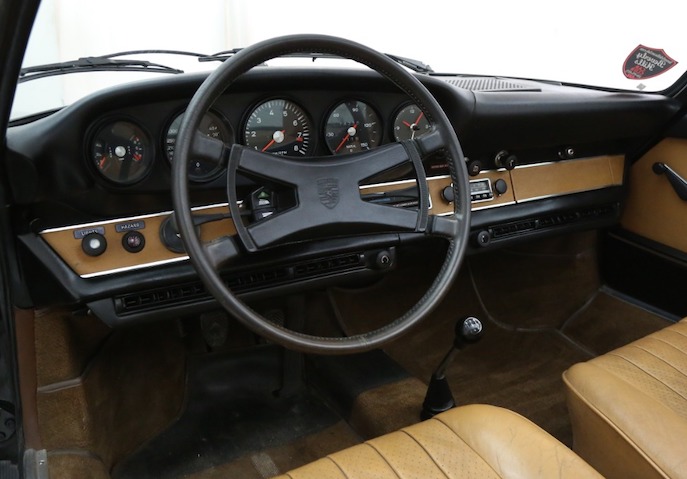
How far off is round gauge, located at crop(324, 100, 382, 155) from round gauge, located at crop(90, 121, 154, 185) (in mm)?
482

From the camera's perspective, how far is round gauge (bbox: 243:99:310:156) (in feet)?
5.21

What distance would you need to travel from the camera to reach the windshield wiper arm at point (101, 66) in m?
1.72

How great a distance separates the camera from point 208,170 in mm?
1565

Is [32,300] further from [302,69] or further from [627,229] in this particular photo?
[627,229]

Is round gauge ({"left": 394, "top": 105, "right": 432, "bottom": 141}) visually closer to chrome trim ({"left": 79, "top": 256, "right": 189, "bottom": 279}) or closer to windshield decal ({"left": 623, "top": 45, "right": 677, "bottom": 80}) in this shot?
chrome trim ({"left": 79, "top": 256, "right": 189, "bottom": 279})

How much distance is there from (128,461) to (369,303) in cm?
111

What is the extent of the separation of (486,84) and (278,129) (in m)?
0.95

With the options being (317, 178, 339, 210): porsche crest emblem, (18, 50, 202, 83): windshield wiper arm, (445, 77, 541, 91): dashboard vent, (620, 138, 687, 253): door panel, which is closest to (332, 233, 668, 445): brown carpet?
(620, 138, 687, 253): door panel

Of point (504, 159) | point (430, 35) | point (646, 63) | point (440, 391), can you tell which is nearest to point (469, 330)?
point (440, 391)

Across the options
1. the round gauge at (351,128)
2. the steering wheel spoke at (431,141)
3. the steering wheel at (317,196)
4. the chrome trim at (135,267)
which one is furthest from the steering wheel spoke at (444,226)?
the chrome trim at (135,267)

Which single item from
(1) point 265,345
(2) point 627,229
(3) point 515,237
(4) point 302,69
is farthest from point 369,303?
(4) point 302,69

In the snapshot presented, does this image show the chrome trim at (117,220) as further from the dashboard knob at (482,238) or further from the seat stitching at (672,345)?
the seat stitching at (672,345)

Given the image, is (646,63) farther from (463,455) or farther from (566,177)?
(463,455)

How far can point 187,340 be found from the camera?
2.29 m
